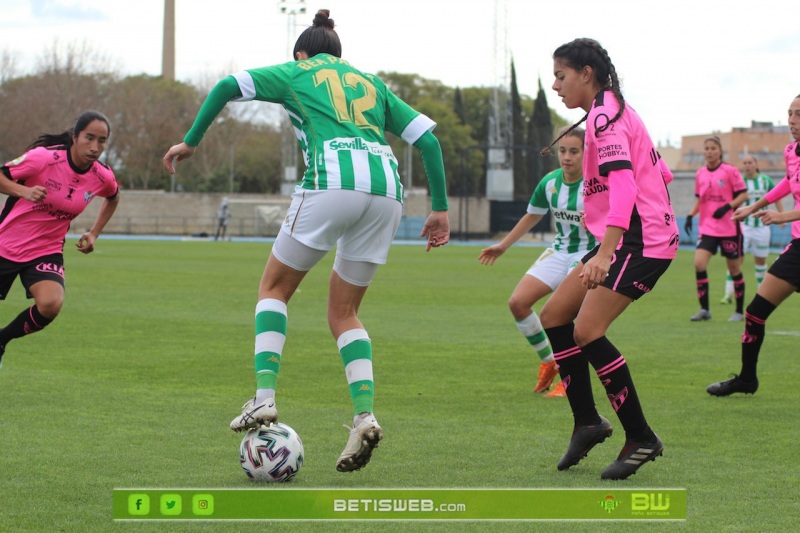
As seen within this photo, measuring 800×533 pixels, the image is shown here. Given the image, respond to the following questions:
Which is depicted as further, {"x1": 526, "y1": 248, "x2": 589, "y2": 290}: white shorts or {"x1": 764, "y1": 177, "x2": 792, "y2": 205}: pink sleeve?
{"x1": 764, "y1": 177, "x2": 792, "y2": 205}: pink sleeve

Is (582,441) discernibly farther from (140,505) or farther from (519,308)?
(519,308)

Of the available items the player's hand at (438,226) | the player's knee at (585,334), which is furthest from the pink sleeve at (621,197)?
the player's hand at (438,226)

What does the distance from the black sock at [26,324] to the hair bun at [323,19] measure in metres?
3.48

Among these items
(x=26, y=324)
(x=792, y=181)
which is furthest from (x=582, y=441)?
(x=26, y=324)

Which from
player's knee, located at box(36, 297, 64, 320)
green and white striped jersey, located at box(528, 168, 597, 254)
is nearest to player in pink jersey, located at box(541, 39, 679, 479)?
green and white striped jersey, located at box(528, 168, 597, 254)

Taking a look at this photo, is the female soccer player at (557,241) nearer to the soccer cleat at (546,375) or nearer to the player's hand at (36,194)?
the soccer cleat at (546,375)

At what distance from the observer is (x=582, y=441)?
591cm

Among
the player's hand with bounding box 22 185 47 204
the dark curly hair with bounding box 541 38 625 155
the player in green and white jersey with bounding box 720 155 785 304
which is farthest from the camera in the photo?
the player in green and white jersey with bounding box 720 155 785 304

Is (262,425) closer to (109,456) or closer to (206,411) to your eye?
(109,456)

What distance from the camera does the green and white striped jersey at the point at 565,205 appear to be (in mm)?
8430

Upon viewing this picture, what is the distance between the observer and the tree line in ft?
236

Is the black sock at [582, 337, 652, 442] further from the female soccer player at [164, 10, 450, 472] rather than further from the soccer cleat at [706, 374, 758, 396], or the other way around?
the soccer cleat at [706, 374, 758, 396]

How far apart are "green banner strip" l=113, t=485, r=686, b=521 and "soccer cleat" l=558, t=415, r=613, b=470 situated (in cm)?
123

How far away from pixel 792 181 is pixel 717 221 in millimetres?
7118
